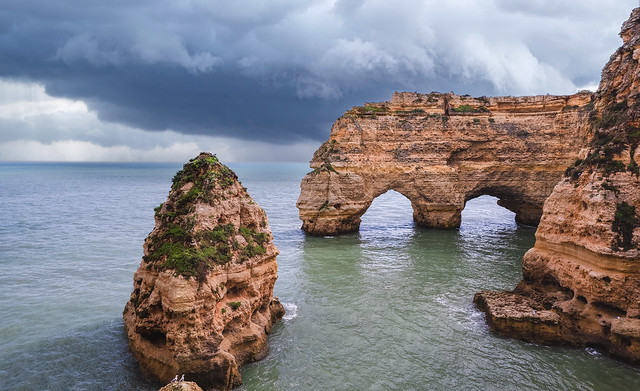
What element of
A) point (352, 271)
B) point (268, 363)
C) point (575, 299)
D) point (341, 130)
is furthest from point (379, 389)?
point (341, 130)

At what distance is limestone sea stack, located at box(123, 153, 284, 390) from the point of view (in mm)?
9445

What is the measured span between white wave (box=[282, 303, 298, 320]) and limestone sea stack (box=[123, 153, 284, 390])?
159 cm

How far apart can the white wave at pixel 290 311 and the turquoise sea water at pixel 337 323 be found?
112 mm

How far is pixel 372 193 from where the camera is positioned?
31562 mm

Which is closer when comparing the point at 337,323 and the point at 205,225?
the point at 205,225

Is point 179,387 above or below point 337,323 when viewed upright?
above

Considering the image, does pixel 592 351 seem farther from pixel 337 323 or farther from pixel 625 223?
pixel 337 323

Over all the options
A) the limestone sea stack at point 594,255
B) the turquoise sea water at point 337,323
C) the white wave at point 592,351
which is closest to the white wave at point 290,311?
the turquoise sea water at point 337,323

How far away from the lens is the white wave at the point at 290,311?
48.2 ft

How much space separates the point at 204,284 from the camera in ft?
32.0

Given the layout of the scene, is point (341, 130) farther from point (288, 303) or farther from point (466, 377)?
point (466, 377)

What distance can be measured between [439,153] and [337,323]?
21.2 meters

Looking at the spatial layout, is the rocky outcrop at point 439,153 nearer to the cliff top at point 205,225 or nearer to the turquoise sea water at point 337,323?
the turquoise sea water at point 337,323

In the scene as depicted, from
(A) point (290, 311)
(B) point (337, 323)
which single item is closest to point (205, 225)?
(A) point (290, 311)
